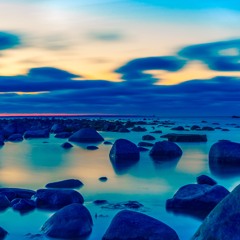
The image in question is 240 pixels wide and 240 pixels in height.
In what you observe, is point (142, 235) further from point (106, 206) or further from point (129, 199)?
point (129, 199)

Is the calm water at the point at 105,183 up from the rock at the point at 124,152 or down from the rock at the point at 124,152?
down

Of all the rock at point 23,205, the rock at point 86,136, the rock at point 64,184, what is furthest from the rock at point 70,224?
the rock at point 86,136

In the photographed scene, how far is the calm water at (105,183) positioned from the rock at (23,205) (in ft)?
0.54

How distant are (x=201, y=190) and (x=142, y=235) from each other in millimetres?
2502

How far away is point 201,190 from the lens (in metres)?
8.21

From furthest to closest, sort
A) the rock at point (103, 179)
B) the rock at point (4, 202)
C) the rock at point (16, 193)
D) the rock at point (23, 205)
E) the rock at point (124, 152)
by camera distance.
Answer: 1. the rock at point (124, 152)
2. the rock at point (103, 179)
3. the rock at point (16, 193)
4. the rock at point (4, 202)
5. the rock at point (23, 205)

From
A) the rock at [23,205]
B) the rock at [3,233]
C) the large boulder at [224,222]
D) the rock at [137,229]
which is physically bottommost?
the rock at [3,233]

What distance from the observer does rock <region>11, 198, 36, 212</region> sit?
773 cm

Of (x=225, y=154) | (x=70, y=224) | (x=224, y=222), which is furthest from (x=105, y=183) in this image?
(x=225, y=154)

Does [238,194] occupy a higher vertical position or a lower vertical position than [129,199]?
higher

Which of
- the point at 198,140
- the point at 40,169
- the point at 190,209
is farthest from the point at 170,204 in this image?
the point at 198,140

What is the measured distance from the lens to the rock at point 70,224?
6.34 meters

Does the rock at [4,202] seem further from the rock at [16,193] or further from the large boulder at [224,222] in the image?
the large boulder at [224,222]

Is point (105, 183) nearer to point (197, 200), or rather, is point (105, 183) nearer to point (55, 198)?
point (55, 198)
